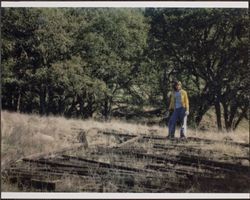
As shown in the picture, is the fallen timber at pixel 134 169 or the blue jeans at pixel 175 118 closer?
the fallen timber at pixel 134 169

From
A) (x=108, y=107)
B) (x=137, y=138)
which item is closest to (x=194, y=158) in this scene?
(x=137, y=138)

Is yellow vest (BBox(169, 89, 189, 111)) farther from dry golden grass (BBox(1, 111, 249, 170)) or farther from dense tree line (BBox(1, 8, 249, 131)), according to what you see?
dry golden grass (BBox(1, 111, 249, 170))

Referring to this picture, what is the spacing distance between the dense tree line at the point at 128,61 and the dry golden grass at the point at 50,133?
0.33ft

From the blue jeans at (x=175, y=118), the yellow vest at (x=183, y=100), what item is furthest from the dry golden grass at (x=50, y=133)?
the yellow vest at (x=183, y=100)

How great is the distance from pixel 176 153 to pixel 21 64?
6.36ft

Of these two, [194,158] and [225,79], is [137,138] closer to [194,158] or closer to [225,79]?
[194,158]

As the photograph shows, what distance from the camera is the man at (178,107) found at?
18.3ft

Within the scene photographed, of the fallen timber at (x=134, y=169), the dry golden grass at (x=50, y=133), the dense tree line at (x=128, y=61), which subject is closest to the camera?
the fallen timber at (x=134, y=169)

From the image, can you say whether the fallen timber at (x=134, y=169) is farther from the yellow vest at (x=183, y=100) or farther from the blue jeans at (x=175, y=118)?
the yellow vest at (x=183, y=100)

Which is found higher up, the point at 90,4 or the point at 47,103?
the point at 90,4

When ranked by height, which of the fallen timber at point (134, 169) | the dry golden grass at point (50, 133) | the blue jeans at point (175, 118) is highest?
the blue jeans at point (175, 118)

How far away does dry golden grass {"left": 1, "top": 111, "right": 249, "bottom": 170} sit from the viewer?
538cm

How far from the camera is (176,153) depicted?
18.1 feet

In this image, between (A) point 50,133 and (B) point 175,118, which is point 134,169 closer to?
(B) point 175,118
